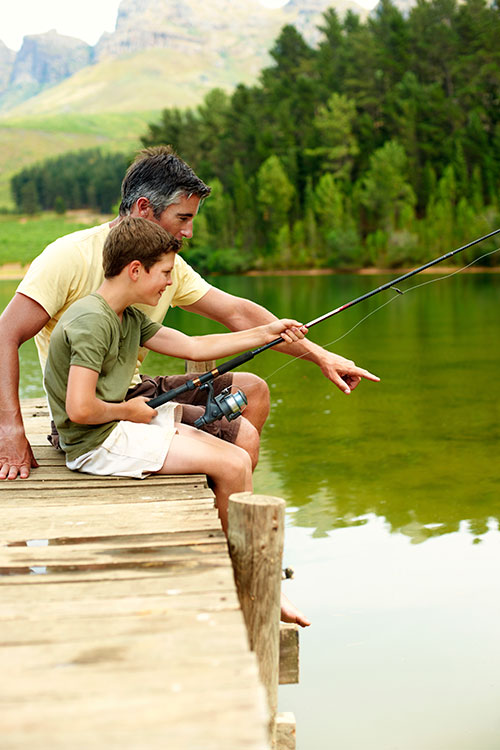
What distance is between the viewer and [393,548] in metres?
5.65

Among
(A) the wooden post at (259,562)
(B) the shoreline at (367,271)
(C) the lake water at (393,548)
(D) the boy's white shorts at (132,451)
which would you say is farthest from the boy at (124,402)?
(B) the shoreline at (367,271)

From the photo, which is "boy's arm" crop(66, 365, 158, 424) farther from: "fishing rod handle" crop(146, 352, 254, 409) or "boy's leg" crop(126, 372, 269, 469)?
"boy's leg" crop(126, 372, 269, 469)

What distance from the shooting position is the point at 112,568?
7.82 feet

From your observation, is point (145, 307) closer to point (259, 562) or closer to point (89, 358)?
point (89, 358)

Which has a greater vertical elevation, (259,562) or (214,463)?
(214,463)

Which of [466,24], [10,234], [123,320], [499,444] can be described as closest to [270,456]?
→ [499,444]

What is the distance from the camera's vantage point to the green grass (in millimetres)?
73188

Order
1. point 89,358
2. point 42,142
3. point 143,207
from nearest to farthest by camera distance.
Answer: point 89,358
point 143,207
point 42,142

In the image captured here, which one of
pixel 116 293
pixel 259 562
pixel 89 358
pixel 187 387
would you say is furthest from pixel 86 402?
pixel 259 562

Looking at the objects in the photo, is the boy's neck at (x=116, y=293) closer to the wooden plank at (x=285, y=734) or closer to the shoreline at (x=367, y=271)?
the wooden plank at (x=285, y=734)

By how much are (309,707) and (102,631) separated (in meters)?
2.16

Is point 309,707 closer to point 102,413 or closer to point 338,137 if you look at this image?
point 102,413

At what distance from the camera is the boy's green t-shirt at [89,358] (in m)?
3.07

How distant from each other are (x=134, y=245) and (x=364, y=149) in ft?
170
